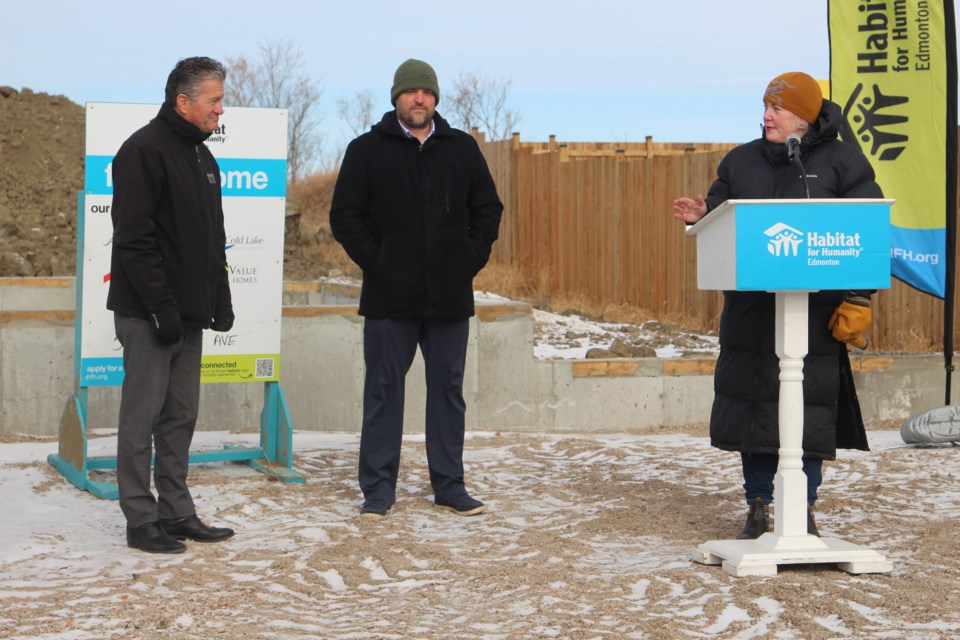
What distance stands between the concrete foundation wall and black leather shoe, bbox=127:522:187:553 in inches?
154

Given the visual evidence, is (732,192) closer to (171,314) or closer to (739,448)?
(739,448)

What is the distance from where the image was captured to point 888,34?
28.5ft

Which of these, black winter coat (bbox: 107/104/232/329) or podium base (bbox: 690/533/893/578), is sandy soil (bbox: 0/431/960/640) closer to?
podium base (bbox: 690/533/893/578)

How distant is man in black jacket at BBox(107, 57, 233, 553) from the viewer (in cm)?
507

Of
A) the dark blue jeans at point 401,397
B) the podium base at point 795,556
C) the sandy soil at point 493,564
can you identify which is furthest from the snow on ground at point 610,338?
the podium base at point 795,556

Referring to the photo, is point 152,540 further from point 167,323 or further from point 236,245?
point 236,245

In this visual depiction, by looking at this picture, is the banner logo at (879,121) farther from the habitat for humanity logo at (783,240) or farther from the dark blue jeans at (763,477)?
the habitat for humanity logo at (783,240)

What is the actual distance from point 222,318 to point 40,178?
24.8 metres

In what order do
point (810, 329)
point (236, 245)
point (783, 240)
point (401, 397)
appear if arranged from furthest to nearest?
point (236, 245), point (401, 397), point (810, 329), point (783, 240)

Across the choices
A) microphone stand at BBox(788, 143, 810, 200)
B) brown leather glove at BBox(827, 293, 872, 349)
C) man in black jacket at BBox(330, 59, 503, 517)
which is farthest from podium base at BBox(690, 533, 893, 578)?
man in black jacket at BBox(330, 59, 503, 517)

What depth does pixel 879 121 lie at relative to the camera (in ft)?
28.8

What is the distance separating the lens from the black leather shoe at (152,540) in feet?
16.9

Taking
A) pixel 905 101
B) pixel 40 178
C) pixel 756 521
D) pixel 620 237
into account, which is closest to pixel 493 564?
pixel 756 521

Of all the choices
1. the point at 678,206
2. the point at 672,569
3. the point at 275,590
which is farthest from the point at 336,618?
the point at 678,206
